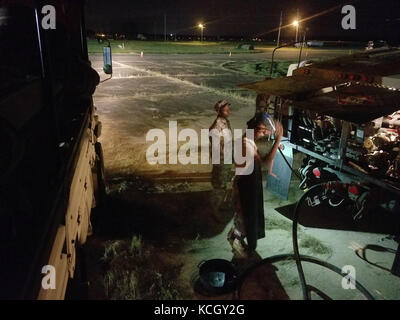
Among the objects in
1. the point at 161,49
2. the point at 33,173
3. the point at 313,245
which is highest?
the point at 161,49

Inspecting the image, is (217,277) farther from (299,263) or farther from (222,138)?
(222,138)

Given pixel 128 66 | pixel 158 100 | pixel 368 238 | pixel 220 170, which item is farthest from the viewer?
pixel 128 66

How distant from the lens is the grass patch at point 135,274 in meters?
4.15

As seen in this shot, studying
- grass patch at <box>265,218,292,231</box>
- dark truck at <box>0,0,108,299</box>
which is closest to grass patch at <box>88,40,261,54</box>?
dark truck at <box>0,0,108,299</box>

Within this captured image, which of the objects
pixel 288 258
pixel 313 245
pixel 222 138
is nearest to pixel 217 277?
pixel 288 258

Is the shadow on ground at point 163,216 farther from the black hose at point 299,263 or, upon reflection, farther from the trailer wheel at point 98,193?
the black hose at point 299,263

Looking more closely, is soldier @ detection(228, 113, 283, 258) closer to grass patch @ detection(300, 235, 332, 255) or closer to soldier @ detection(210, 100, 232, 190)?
grass patch @ detection(300, 235, 332, 255)

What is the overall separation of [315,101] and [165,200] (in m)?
3.49

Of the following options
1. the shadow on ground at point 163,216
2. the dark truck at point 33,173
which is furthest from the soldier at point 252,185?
the dark truck at point 33,173

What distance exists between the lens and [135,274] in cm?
449

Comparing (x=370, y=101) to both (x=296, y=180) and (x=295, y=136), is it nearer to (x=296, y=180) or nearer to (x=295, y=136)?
(x=295, y=136)

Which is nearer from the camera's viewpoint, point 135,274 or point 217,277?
point 217,277

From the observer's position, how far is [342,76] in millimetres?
5156
